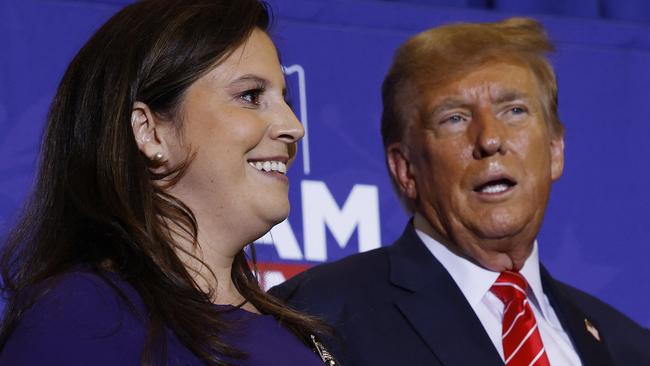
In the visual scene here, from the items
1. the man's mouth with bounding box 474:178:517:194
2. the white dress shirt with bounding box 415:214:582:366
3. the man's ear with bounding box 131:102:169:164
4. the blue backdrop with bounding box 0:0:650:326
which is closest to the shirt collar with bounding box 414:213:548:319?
the white dress shirt with bounding box 415:214:582:366

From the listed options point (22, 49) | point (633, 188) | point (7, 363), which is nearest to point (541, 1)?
point (633, 188)

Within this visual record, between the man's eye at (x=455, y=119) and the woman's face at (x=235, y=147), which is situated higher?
the man's eye at (x=455, y=119)

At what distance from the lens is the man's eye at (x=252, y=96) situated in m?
1.52

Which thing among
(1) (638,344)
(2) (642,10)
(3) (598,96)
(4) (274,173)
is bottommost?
(1) (638,344)

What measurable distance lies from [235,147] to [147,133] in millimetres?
105

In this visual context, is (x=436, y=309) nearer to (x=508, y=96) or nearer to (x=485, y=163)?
(x=485, y=163)

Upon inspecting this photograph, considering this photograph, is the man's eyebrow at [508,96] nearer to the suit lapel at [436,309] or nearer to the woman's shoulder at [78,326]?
the suit lapel at [436,309]

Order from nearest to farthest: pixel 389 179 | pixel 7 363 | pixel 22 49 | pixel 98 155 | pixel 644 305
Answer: pixel 7 363
pixel 98 155
pixel 22 49
pixel 389 179
pixel 644 305

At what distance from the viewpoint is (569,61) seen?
2.62 meters

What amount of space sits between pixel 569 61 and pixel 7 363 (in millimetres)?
1623

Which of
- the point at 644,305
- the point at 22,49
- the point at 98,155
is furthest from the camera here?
the point at 644,305

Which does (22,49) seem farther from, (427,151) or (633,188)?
(633,188)

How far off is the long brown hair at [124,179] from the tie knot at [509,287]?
28.8 inches

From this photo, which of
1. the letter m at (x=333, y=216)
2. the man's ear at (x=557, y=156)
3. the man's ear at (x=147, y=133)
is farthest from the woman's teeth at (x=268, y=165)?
the man's ear at (x=557, y=156)
